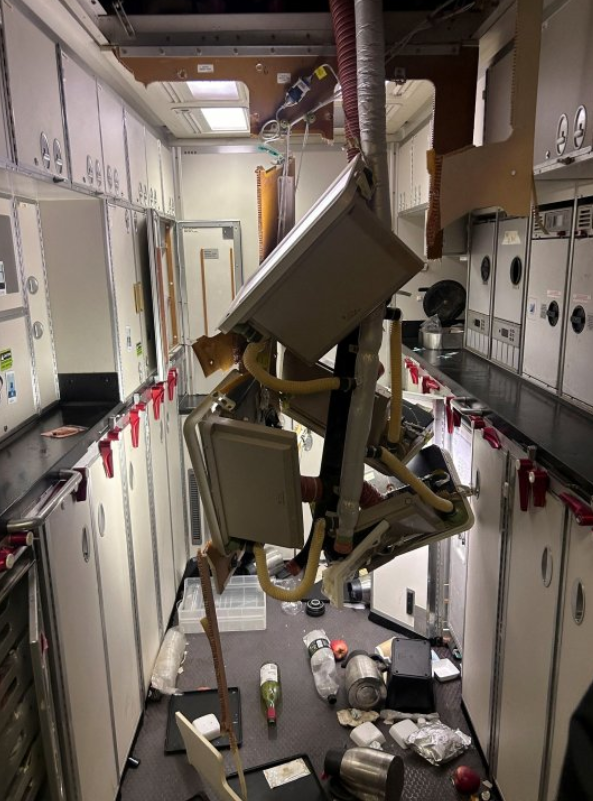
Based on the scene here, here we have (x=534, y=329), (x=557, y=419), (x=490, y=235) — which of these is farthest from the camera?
(x=490, y=235)

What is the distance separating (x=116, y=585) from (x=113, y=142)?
6.76ft

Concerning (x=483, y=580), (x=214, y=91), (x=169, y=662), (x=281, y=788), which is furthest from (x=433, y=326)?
(x=281, y=788)

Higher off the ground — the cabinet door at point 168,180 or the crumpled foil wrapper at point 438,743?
the cabinet door at point 168,180

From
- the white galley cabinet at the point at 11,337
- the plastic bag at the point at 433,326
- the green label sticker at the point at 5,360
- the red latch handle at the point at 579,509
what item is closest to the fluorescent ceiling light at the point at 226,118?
the plastic bag at the point at 433,326

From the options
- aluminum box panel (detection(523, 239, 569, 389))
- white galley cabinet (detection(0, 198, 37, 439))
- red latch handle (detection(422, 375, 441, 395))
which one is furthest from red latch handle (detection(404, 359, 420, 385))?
white galley cabinet (detection(0, 198, 37, 439))

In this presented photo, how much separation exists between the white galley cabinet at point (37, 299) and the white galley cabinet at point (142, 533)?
40 cm

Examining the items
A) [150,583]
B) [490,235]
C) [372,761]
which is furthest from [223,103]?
[372,761]

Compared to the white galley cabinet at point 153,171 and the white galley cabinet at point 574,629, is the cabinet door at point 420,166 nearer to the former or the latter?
the white galley cabinet at point 153,171

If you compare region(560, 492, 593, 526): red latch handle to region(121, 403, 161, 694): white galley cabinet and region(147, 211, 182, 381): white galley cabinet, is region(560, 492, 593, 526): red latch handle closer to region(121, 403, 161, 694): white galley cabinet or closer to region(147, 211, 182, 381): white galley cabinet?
region(121, 403, 161, 694): white galley cabinet

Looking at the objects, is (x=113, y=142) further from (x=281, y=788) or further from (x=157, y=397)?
(x=281, y=788)

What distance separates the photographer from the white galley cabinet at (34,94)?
171 cm

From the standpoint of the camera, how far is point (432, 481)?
1946 mm

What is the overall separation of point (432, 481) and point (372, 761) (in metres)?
1.40

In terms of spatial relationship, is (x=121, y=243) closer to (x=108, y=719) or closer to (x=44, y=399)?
(x=44, y=399)
